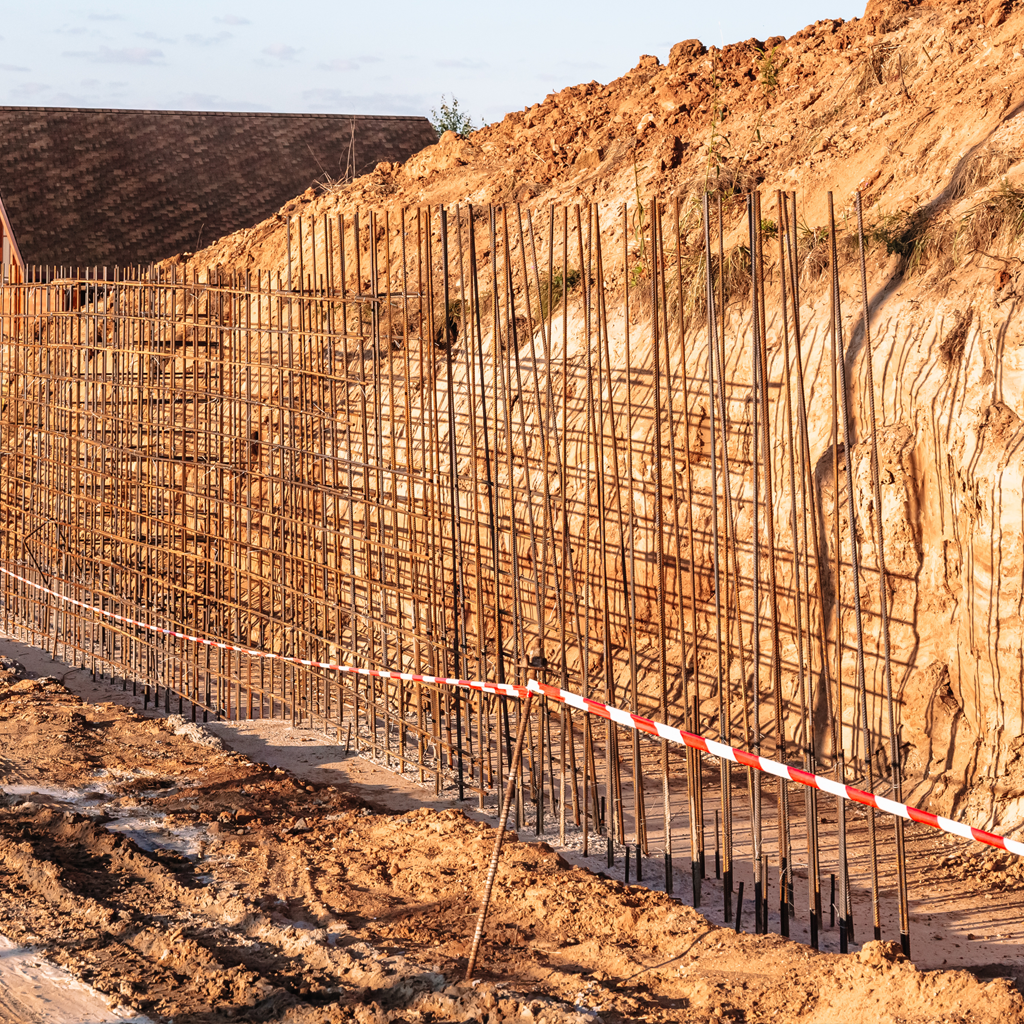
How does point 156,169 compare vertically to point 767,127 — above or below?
above

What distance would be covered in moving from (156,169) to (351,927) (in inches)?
791

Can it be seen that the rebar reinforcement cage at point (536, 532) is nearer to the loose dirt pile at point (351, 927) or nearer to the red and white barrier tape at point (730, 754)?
the red and white barrier tape at point (730, 754)

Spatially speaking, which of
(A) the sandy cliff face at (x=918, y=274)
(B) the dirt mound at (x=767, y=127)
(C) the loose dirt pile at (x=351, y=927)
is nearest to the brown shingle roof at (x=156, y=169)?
(B) the dirt mound at (x=767, y=127)

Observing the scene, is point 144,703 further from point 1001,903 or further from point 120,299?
point 1001,903

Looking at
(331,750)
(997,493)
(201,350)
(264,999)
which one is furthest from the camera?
(201,350)

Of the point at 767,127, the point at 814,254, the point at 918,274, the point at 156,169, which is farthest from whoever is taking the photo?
the point at 156,169

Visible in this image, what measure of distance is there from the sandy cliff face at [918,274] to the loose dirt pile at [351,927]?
7.42ft

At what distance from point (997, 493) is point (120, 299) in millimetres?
6355

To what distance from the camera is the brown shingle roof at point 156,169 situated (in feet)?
65.4

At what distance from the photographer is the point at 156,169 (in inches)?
854

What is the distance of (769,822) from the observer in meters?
5.66

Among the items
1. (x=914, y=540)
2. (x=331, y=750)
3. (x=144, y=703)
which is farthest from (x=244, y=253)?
(x=914, y=540)

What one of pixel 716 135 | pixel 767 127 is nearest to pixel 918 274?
pixel 767 127

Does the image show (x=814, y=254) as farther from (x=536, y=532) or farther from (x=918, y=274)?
(x=536, y=532)
